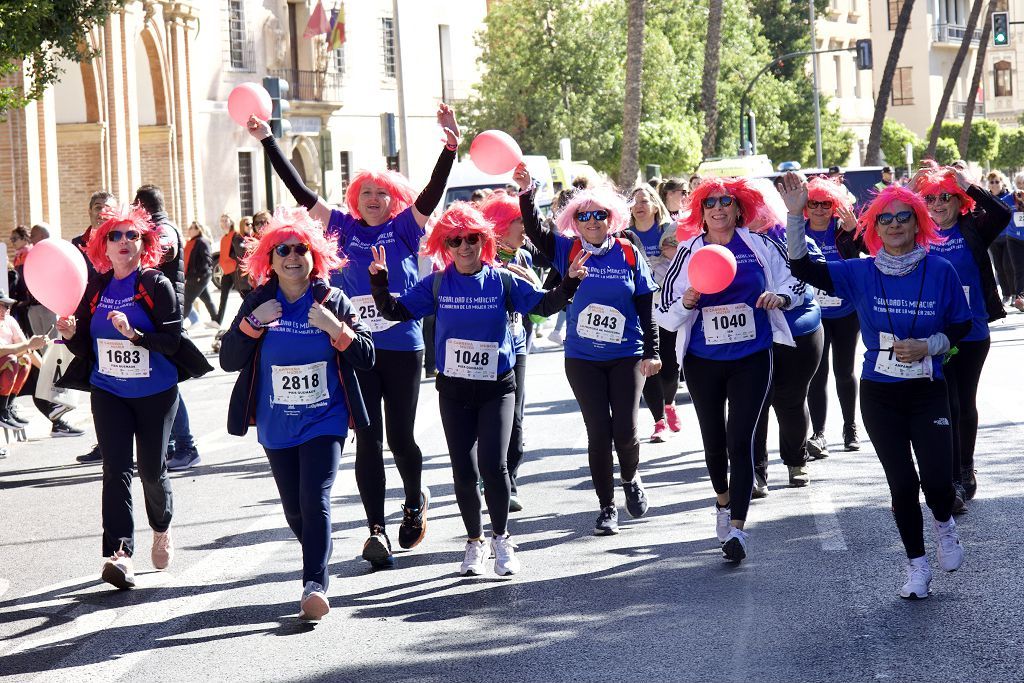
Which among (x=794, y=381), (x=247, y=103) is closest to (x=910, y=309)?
(x=794, y=381)

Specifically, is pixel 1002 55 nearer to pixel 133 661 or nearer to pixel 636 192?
pixel 636 192

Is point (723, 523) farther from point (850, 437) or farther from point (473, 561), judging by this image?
point (850, 437)

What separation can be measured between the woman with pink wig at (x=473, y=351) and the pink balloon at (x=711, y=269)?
70 centimetres

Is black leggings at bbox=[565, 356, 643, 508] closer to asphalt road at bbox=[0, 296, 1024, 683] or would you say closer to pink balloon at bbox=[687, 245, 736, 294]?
asphalt road at bbox=[0, 296, 1024, 683]

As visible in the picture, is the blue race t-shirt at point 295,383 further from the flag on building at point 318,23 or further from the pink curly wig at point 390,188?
the flag on building at point 318,23

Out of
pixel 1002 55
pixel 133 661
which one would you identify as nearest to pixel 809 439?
pixel 133 661

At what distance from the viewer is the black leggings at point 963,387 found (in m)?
8.13

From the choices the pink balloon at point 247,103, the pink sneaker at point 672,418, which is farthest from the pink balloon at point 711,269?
the pink sneaker at point 672,418

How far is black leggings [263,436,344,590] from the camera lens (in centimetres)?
659

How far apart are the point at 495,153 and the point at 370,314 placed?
1.45m

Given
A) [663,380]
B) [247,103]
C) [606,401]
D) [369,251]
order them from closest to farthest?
1. [369,251]
2. [606,401]
3. [247,103]
4. [663,380]

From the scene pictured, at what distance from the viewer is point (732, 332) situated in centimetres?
754

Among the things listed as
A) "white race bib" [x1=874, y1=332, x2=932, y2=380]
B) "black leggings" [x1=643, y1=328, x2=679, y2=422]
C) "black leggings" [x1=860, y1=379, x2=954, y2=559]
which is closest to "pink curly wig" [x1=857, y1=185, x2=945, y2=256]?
"white race bib" [x1=874, y1=332, x2=932, y2=380]

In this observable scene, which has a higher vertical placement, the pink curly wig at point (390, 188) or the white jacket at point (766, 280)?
the pink curly wig at point (390, 188)
